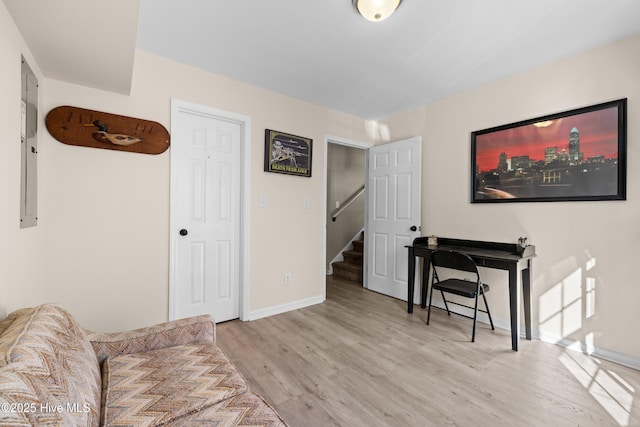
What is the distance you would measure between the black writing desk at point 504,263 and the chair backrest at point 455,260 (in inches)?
5.1

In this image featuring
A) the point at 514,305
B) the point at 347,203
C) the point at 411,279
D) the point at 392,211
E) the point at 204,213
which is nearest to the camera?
the point at 514,305

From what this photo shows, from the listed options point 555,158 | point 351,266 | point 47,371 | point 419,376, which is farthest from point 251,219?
point 555,158

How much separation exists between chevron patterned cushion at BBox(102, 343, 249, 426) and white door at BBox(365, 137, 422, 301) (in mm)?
2717

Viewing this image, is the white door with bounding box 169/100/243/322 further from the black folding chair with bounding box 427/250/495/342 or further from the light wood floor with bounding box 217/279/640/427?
the black folding chair with bounding box 427/250/495/342

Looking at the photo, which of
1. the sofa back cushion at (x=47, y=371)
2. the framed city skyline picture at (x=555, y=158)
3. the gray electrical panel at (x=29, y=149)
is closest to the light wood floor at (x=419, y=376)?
the sofa back cushion at (x=47, y=371)

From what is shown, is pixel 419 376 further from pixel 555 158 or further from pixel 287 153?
pixel 287 153

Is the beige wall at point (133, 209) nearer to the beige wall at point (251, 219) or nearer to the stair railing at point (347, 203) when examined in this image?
the beige wall at point (251, 219)

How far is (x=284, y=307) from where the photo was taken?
3227 millimetres

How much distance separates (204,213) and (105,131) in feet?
3.31

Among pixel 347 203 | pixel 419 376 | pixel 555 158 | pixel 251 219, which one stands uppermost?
pixel 555 158

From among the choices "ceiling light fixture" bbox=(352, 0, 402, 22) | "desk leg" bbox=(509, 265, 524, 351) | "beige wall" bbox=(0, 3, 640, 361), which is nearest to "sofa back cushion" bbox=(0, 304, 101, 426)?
"beige wall" bbox=(0, 3, 640, 361)

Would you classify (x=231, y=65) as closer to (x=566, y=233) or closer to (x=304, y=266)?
(x=304, y=266)

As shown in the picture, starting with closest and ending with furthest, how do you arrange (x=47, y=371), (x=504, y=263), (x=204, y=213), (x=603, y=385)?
(x=47, y=371) → (x=603, y=385) → (x=504, y=263) → (x=204, y=213)

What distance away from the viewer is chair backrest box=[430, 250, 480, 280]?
8.18ft
